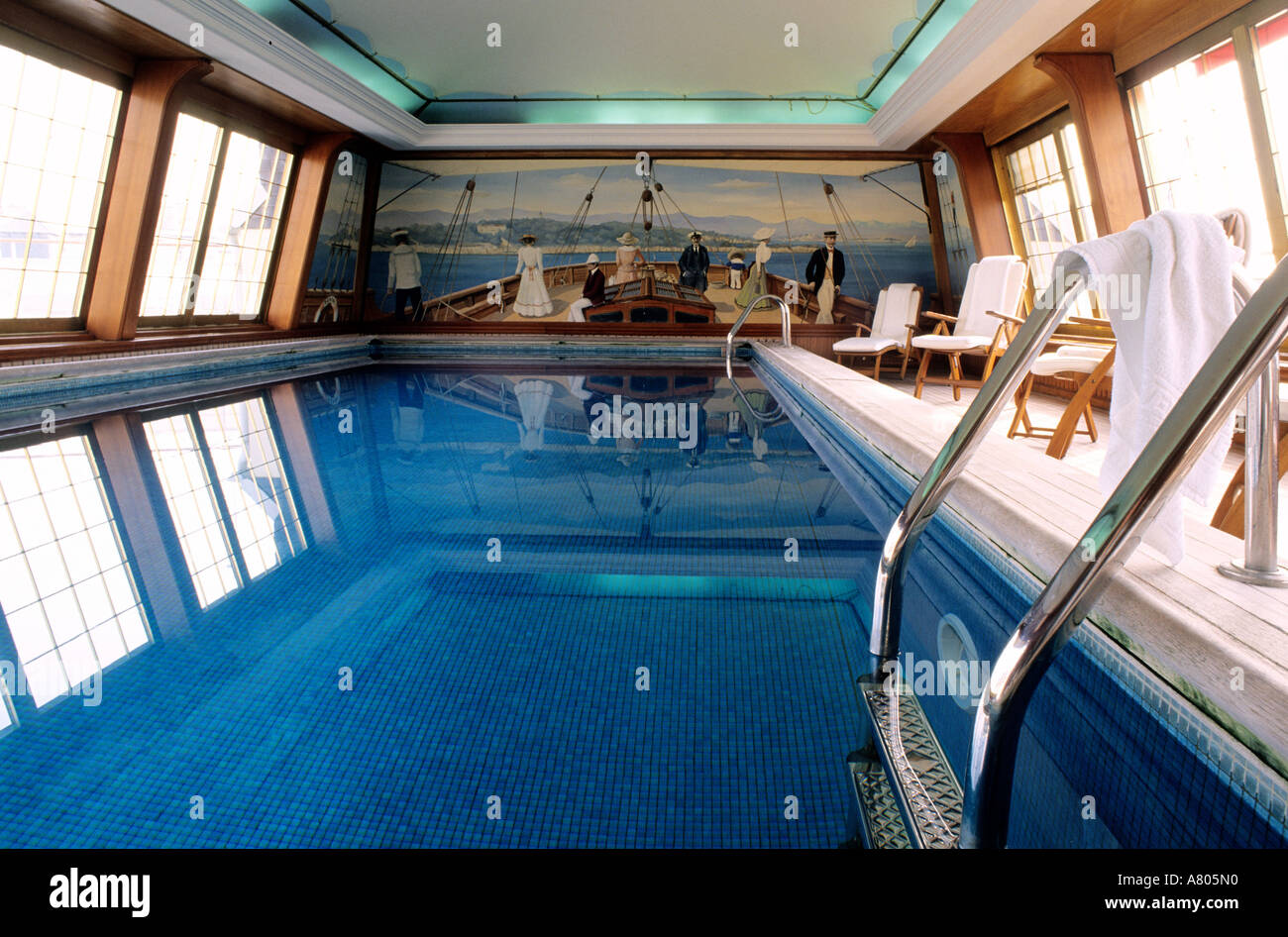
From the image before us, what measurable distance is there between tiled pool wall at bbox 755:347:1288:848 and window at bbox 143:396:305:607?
7.80ft

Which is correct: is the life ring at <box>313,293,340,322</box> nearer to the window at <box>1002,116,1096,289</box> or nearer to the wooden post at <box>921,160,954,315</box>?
the wooden post at <box>921,160,954,315</box>

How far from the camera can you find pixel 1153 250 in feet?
4.50

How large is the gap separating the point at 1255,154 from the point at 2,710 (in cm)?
707

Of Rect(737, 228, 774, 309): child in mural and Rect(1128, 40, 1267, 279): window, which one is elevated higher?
Rect(737, 228, 774, 309): child in mural

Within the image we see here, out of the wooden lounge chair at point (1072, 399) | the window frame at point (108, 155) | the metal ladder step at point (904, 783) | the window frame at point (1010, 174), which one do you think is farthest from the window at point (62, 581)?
the window frame at point (1010, 174)

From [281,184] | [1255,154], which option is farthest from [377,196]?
[1255,154]

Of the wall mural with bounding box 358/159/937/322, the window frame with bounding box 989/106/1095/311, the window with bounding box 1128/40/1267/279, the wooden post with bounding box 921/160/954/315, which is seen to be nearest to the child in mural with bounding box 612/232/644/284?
the wall mural with bounding box 358/159/937/322

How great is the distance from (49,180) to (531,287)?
6675 millimetres

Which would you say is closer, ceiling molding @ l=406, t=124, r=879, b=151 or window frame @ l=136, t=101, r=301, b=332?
window frame @ l=136, t=101, r=301, b=332

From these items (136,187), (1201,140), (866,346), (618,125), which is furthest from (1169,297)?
(618,125)

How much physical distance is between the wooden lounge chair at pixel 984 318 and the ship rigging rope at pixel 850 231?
4209 millimetres

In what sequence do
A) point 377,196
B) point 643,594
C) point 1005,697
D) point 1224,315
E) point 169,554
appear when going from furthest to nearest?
1. point 377,196
2. point 169,554
3. point 643,594
4. point 1224,315
5. point 1005,697

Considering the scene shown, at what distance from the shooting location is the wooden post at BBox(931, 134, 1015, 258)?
29.0 ft

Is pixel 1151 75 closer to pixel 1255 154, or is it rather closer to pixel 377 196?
pixel 1255 154
